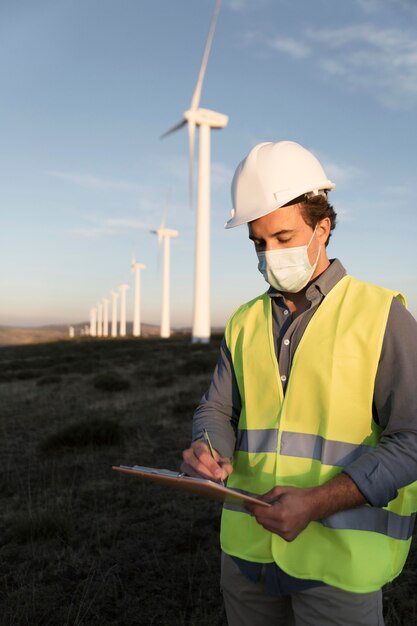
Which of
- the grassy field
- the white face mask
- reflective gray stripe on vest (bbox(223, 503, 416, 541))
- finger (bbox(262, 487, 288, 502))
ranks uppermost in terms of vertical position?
the white face mask

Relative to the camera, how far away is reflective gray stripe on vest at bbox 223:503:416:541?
1929 millimetres

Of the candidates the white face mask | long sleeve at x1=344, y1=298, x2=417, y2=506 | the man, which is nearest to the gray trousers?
the man

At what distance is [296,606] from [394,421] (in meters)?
0.74

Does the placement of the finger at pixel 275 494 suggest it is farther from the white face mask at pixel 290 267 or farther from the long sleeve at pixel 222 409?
the white face mask at pixel 290 267

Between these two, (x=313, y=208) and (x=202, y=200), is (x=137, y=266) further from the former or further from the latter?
(x=313, y=208)

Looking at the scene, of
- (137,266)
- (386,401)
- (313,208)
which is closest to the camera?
(386,401)

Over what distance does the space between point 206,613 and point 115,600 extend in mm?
748

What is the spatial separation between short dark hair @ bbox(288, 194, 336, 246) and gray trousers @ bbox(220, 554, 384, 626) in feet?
4.31

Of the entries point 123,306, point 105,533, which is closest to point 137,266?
point 123,306

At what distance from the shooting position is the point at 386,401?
6.31 ft

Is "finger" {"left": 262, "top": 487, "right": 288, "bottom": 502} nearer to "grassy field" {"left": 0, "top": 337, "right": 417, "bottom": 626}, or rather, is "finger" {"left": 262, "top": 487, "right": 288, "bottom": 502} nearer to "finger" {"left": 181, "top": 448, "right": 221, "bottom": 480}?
"finger" {"left": 181, "top": 448, "right": 221, "bottom": 480}

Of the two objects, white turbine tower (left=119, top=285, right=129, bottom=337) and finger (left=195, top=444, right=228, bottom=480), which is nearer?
finger (left=195, top=444, right=228, bottom=480)

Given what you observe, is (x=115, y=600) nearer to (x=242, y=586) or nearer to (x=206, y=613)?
(x=206, y=613)

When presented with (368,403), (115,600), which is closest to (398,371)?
(368,403)
